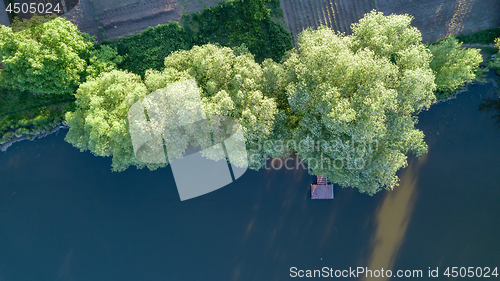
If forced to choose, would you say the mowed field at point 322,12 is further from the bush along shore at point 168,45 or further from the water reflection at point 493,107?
the water reflection at point 493,107

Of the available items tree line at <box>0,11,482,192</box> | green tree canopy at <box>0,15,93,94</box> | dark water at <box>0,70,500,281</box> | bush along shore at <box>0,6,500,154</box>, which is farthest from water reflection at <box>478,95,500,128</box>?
green tree canopy at <box>0,15,93,94</box>

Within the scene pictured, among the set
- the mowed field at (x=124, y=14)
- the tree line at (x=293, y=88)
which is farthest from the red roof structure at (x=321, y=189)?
the mowed field at (x=124, y=14)

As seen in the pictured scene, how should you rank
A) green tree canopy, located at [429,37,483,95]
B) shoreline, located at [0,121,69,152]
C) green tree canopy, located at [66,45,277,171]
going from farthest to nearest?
shoreline, located at [0,121,69,152] < green tree canopy, located at [429,37,483,95] < green tree canopy, located at [66,45,277,171]

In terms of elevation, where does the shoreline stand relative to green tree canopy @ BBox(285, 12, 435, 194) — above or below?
above

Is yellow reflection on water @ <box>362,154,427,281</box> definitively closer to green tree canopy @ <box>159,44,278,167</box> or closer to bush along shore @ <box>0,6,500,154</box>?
bush along shore @ <box>0,6,500,154</box>

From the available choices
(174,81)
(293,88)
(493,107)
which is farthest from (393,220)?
(174,81)

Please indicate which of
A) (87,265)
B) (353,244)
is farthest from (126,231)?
(353,244)
